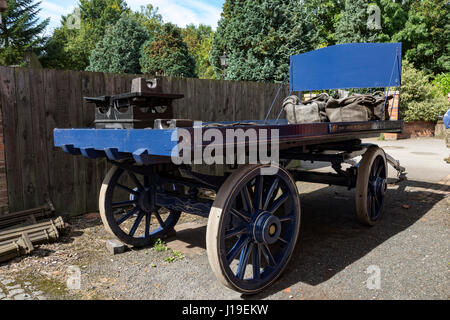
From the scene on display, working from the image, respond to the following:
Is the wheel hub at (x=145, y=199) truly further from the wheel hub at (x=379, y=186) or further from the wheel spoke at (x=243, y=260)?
the wheel hub at (x=379, y=186)

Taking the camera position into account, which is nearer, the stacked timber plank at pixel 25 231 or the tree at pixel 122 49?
the stacked timber plank at pixel 25 231

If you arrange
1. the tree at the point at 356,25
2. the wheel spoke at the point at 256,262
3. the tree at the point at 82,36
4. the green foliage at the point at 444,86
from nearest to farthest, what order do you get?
the wheel spoke at the point at 256,262
the green foliage at the point at 444,86
the tree at the point at 356,25
the tree at the point at 82,36

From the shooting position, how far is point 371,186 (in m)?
4.41

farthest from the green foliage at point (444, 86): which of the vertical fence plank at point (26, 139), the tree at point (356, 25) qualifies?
the vertical fence plank at point (26, 139)

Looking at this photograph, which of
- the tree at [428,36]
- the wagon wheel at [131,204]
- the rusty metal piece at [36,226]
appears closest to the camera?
the wagon wheel at [131,204]

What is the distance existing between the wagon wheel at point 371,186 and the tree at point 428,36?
24.1m

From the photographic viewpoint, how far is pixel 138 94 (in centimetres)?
277

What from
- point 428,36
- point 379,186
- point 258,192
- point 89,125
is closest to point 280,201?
point 258,192

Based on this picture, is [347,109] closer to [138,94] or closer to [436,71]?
[138,94]

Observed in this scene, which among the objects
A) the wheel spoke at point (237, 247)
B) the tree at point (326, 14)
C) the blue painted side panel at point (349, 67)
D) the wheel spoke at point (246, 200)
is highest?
the tree at point (326, 14)

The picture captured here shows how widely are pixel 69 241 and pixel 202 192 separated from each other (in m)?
2.55

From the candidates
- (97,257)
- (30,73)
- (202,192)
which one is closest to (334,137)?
(97,257)

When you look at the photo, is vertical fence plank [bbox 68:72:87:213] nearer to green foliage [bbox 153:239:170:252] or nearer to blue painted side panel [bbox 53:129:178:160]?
green foliage [bbox 153:239:170:252]

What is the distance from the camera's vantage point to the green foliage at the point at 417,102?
17.0 m
